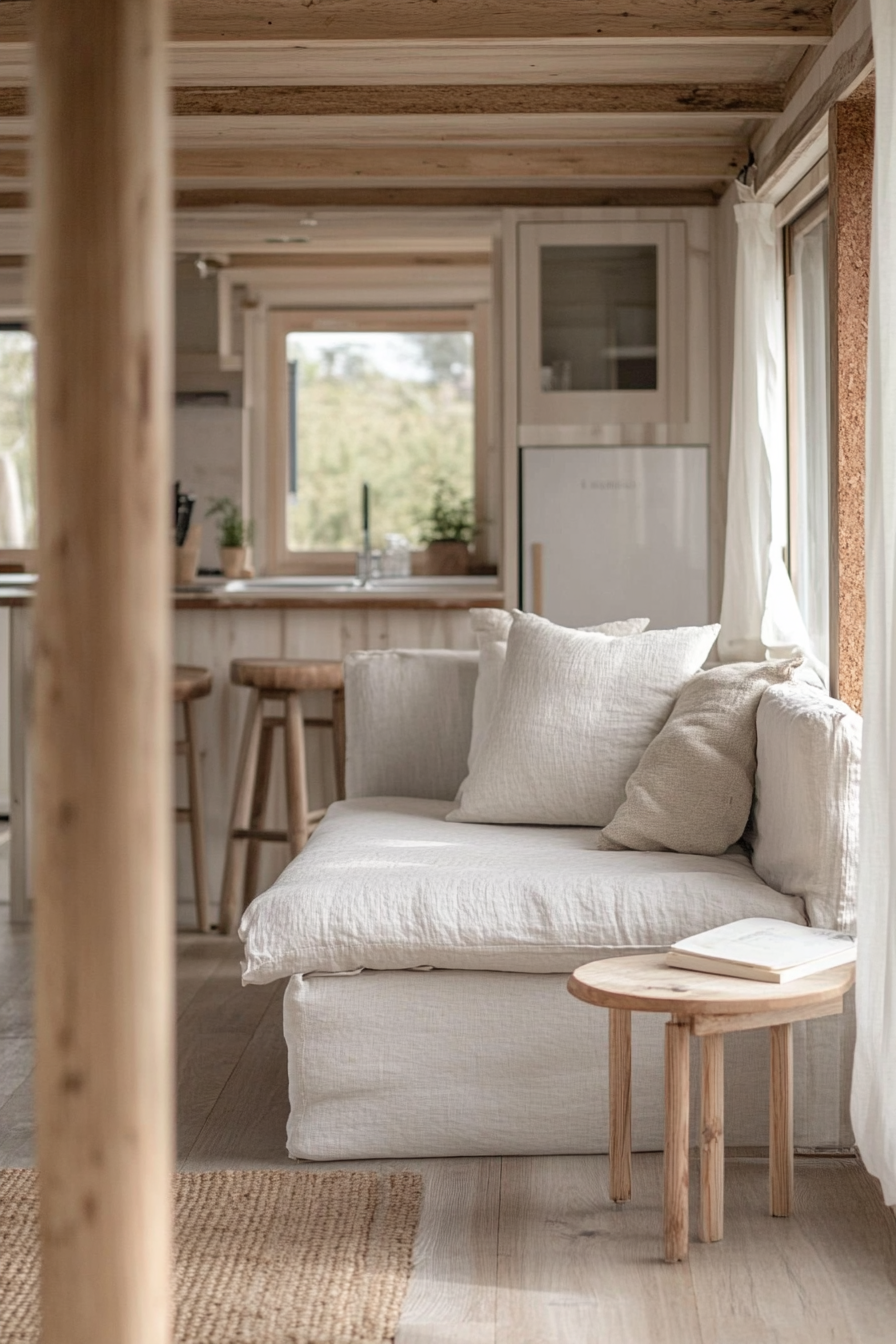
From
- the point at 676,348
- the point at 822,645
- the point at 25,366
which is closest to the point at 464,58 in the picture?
the point at 676,348

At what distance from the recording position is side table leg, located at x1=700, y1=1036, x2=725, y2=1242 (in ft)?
8.00

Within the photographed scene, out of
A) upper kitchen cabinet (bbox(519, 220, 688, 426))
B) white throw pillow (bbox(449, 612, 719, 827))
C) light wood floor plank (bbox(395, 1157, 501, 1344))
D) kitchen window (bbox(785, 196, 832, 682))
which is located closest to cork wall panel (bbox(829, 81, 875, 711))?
white throw pillow (bbox(449, 612, 719, 827))

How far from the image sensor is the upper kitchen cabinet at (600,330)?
5.17 m

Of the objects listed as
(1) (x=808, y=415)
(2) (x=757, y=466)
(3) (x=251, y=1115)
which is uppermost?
(1) (x=808, y=415)

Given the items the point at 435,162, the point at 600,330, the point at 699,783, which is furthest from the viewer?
the point at 600,330

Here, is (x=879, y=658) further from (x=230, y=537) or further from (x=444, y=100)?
(x=230, y=537)

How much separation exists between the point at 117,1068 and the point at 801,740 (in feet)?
Result: 5.56

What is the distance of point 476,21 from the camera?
3.48 m

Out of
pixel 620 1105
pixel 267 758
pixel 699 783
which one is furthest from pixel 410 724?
pixel 620 1105

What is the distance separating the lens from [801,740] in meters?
2.90

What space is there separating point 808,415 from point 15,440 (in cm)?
434

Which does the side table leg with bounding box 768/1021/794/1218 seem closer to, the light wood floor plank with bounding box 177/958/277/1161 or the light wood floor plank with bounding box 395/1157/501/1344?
the light wood floor plank with bounding box 395/1157/501/1344

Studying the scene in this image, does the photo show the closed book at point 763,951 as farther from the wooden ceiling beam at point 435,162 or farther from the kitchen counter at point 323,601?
the wooden ceiling beam at point 435,162

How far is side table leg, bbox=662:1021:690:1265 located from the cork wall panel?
1227mm
